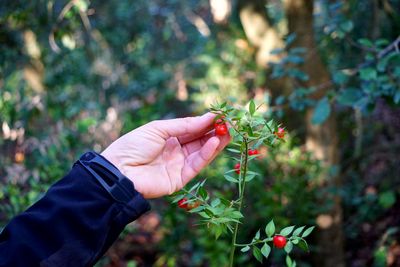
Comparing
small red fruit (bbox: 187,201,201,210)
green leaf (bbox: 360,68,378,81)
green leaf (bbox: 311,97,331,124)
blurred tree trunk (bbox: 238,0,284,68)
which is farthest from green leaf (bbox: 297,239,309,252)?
blurred tree trunk (bbox: 238,0,284,68)

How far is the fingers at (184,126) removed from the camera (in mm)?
A: 1593

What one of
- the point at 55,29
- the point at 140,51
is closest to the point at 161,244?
the point at 55,29

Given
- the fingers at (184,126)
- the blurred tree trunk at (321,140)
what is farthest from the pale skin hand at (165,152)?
the blurred tree trunk at (321,140)

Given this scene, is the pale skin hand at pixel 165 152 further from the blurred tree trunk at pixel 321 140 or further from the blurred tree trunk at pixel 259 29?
the blurred tree trunk at pixel 259 29

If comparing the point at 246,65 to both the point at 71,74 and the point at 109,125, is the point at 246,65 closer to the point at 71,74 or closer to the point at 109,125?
the point at 109,125

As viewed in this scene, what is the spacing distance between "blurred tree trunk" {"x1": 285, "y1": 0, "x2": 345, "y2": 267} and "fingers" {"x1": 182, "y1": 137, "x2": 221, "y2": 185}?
2.70 m

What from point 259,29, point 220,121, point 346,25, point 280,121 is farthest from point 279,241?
point 259,29

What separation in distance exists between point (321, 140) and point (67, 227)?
11.1 feet

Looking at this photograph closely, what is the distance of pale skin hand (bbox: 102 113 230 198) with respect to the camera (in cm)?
155

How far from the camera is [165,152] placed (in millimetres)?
1689

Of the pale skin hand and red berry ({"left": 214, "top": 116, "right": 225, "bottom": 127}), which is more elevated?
red berry ({"left": 214, "top": 116, "right": 225, "bottom": 127})

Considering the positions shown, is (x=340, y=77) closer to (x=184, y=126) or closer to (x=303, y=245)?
(x=184, y=126)

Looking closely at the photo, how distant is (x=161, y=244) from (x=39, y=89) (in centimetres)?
312

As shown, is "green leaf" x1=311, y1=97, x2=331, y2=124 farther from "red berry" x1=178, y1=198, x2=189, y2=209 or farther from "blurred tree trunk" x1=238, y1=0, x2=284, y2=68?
"blurred tree trunk" x1=238, y1=0, x2=284, y2=68
